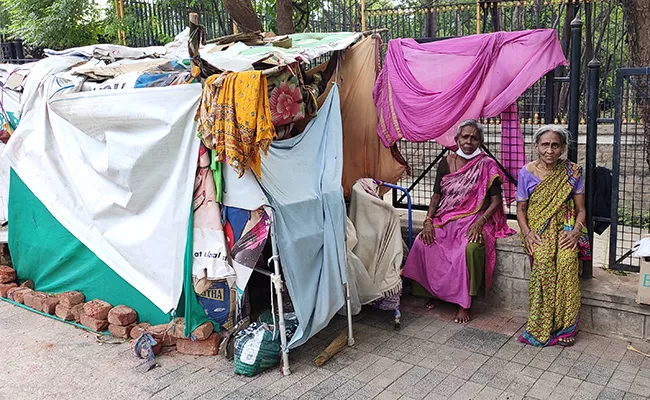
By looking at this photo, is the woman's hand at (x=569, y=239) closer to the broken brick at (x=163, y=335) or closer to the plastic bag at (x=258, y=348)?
the plastic bag at (x=258, y=348)

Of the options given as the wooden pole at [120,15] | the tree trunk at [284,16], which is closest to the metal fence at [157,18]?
the wooden pole at [120,15]

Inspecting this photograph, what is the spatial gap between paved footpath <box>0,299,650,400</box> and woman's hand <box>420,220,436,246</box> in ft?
2.14

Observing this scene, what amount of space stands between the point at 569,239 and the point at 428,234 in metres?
1.09

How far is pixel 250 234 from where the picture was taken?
377 centimetres

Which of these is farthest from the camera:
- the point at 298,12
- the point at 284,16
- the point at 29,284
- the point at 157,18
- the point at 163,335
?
the point at 157,18

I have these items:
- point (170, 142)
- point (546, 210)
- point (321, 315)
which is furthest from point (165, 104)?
point (546, 210)

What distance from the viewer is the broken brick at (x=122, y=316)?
4406 millimetres

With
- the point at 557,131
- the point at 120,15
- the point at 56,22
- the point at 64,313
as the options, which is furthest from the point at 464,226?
the point at 56,22

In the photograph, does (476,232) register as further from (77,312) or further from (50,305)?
(50,305)

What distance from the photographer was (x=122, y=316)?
4406mm

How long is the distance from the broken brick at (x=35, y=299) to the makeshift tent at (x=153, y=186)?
160 mm

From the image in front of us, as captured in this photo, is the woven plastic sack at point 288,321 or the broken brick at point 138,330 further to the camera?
the broken brick at point 138,330

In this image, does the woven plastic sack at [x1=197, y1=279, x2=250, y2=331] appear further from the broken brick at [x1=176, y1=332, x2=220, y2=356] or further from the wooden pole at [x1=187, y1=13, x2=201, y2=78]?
the wooden pole at [x1=187, y1=13, x2=201, y2=78]

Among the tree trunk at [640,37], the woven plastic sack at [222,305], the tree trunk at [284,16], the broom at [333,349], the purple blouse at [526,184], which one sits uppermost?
the tree trunk at [284,16]
